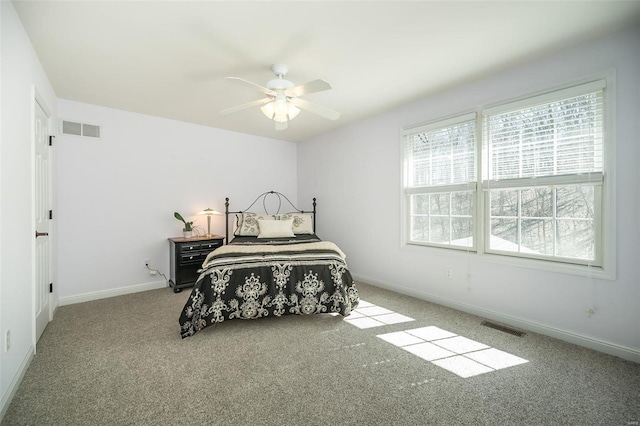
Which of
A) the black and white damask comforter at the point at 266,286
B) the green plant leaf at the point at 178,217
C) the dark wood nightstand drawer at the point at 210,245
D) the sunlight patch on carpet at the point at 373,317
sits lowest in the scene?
the sunlight patch on carpet at the point at 373,317

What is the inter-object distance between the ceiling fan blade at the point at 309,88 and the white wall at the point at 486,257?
172 cm

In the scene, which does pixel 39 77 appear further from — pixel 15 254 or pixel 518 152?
pixel 518 152

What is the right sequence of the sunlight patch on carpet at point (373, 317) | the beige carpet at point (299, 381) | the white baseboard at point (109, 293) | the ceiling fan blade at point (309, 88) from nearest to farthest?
the beige carpet at point (299, 381) < the ceiling fan blade at point (309, 88) < the sunlight patch on carpet at point (373, 317) < the white baseboard at point (109, 293)

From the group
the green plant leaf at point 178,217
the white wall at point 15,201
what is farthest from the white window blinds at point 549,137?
the green plant leaf at point 178,217

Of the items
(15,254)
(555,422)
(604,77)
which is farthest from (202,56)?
(555,422)

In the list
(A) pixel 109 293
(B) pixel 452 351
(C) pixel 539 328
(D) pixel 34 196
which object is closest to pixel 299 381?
(B) pixel 452 351

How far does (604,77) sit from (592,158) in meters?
0.64

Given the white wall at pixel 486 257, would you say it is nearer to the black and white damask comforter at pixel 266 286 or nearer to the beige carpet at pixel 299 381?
the beige carpet at pixel 299 381

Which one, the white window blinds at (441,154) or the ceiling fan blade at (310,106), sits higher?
the ceiling fan blade at (310,106)

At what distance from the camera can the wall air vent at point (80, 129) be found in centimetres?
350

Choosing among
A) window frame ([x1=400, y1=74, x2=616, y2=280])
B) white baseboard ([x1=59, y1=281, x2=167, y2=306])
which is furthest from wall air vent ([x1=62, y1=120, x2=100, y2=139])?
window frame ([x1=400, y1=74, x2=616, y2=280])

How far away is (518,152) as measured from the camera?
2756 millimetres

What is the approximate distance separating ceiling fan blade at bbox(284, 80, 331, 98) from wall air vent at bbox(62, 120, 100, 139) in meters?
2.84

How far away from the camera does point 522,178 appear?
8.95ft
